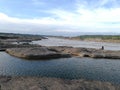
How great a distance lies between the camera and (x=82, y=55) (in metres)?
60.0

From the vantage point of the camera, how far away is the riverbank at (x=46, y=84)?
24.3 m

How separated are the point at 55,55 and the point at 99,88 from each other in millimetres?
33446

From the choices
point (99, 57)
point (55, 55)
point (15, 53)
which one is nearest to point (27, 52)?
point (15, 53)

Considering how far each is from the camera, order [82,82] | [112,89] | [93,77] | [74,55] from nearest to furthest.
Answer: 1. [112,89]
2. [82,82]
3. [93,77]
4. [74,55]

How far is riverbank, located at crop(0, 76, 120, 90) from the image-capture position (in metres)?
24.3

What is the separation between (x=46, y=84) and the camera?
25.4 meters

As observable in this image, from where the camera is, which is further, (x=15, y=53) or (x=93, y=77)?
(x=15, y=53)

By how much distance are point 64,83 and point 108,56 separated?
119 ft

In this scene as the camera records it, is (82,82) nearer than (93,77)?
Yes

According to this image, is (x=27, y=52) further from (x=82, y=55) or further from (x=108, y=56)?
(x=108, y=56)

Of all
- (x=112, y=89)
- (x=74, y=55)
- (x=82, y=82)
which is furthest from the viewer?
(x=74, y=55)

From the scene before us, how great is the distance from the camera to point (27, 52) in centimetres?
5744

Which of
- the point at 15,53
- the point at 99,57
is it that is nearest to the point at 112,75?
the point at 99,57

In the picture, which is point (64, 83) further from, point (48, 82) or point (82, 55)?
point (82, 55)
